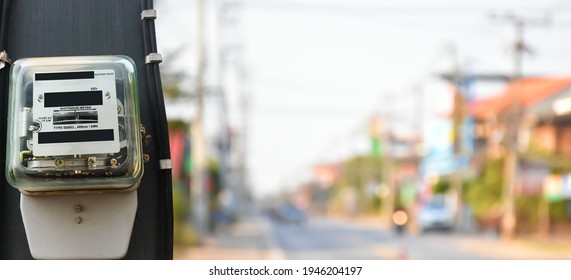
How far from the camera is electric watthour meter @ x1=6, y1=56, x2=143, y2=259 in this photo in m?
2.60

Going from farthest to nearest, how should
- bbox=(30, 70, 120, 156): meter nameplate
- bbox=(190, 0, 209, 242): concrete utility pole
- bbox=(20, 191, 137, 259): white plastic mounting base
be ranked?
1. bbox=(190, 0, 209, 242): concrete utility pole
2. bbox=(20, 191, 137, 259): white plastic mounting base
3. bbox=(30, 70, 120, 156): meter nameplate

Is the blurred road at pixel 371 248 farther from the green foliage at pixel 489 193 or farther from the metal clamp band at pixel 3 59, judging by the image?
the metal clamp band at pixel 3 59

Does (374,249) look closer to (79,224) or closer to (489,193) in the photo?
(489,193)

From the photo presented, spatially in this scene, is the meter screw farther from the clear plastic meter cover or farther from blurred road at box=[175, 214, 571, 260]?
blurred road at box=[175, 214, 571, 260]

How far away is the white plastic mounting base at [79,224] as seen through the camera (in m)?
2.81

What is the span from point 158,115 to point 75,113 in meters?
0.36

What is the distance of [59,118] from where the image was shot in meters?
2.61

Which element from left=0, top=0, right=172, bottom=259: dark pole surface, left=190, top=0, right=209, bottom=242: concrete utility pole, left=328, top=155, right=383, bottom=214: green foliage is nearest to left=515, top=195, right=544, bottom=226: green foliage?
left=190, top=0, right=209, bottom=242: concrete utility pole

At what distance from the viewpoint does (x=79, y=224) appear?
2.84 m

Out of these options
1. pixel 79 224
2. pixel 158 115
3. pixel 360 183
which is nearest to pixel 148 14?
pixel 158 115

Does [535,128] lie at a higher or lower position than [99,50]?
lower

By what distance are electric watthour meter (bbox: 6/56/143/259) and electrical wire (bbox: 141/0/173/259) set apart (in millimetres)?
186
